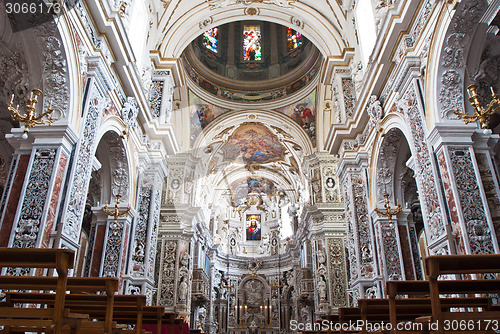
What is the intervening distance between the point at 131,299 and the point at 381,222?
6647 mm

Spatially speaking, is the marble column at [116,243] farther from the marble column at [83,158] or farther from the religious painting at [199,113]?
the religious painting at [199,113]

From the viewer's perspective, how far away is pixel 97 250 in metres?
9.55

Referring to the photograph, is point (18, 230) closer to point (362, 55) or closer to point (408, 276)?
point (408, 276)

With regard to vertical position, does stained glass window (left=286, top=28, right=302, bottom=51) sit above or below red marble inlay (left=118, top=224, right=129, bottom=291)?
above

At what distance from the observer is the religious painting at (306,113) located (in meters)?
18.7

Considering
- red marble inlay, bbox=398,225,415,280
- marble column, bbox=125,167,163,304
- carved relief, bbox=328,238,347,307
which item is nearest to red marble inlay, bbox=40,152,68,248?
marble column, bbox=125,167,163,304

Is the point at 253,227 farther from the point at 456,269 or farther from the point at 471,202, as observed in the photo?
the point at 456,269

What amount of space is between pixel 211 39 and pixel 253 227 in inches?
564

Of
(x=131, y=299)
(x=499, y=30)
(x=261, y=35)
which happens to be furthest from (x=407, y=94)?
(x=261, y=35)

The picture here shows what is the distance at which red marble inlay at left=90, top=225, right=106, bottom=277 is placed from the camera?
9.23 metres

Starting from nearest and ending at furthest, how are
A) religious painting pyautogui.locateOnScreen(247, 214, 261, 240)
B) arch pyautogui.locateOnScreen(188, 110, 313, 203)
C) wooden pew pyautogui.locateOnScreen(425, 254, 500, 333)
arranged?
wooden pew pyautogui.locateOnScreen(425, 254, 500, 333) → arch pyautogui.locateOnScreen(188, 110, 313, 203) → religious painting pyautogui.locateOnScreen(247, 214, 261, 240)

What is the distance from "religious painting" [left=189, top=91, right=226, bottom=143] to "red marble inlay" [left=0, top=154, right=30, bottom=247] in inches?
476
